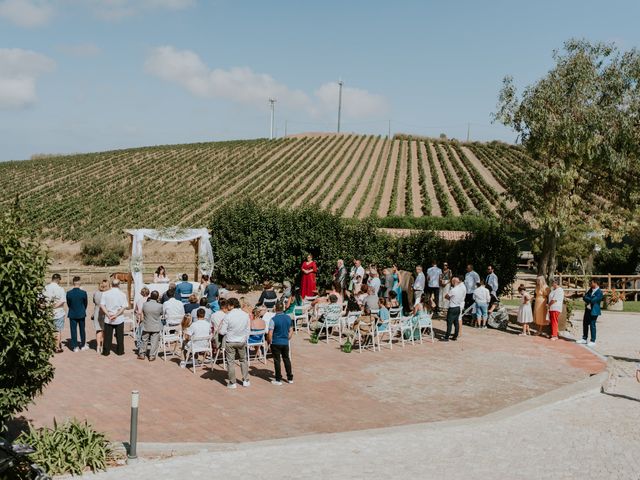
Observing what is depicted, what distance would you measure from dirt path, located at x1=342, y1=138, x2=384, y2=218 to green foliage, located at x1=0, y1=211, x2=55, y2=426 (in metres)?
48.4

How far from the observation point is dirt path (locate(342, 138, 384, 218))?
5833 centimetres

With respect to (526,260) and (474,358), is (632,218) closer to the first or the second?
(474,358)

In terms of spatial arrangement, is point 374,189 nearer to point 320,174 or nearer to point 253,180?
point 320,174

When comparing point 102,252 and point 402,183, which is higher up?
point 402,183

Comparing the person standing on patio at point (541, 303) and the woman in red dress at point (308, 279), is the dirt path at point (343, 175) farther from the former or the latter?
the person standing on patio at point (541, 303)

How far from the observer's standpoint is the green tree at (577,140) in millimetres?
18047

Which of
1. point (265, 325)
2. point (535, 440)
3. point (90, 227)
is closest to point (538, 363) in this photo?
point (535, 440)

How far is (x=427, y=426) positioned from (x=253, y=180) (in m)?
60.1

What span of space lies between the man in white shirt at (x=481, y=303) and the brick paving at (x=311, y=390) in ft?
8.55

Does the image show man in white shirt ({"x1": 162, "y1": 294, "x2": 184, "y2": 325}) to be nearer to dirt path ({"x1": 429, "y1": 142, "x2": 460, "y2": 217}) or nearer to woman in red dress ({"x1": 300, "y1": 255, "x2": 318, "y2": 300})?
woman in red dress ({"x1": 300, "y1": 255, "x2": 318, "y2": 300})

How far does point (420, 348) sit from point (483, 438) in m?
5.97

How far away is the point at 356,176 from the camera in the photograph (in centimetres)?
7162

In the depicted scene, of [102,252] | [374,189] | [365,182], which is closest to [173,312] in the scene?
[102,252]

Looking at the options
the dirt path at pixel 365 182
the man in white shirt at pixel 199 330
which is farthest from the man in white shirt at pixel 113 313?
the dirt path at pixel 365 182
